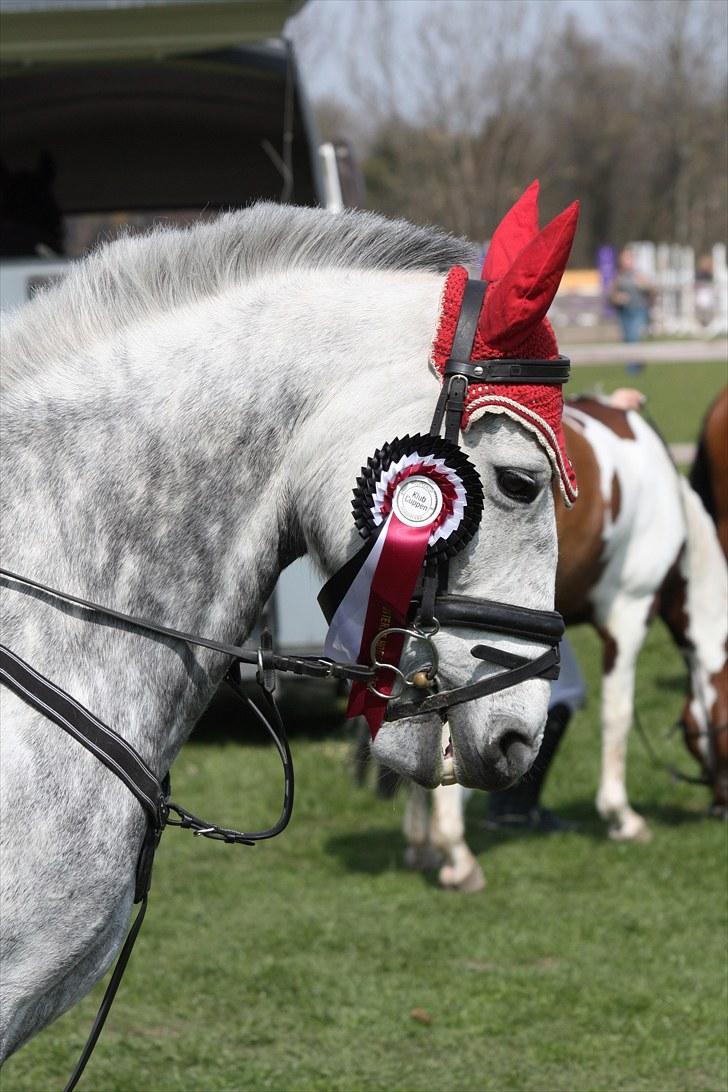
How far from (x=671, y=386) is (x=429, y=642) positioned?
2482cm

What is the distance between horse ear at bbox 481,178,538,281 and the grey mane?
0.28 feet

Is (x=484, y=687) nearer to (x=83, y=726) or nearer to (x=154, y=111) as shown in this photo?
(x=83, y=726)

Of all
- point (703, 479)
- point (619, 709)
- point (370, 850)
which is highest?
point (703, 479)

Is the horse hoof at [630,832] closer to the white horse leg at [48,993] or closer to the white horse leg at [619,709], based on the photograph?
the white horse leg at [619,709]

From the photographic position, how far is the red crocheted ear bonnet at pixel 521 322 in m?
2.15

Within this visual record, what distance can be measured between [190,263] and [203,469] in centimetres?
38

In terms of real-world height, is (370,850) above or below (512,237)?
below

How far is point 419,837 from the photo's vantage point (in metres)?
5.85

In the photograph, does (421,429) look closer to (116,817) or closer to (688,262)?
(116,817)

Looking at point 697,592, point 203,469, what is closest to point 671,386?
point 697,592

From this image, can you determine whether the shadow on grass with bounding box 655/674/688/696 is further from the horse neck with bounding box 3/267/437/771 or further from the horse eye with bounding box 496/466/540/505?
the horse neck with bounding box 3/267/437/771

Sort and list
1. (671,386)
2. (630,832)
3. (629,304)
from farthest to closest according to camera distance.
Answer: (629,304)
(671,386)
(630,832)

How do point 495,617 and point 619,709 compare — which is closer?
point 495,617

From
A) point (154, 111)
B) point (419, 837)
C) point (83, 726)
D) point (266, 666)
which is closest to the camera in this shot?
point (83, 726)
